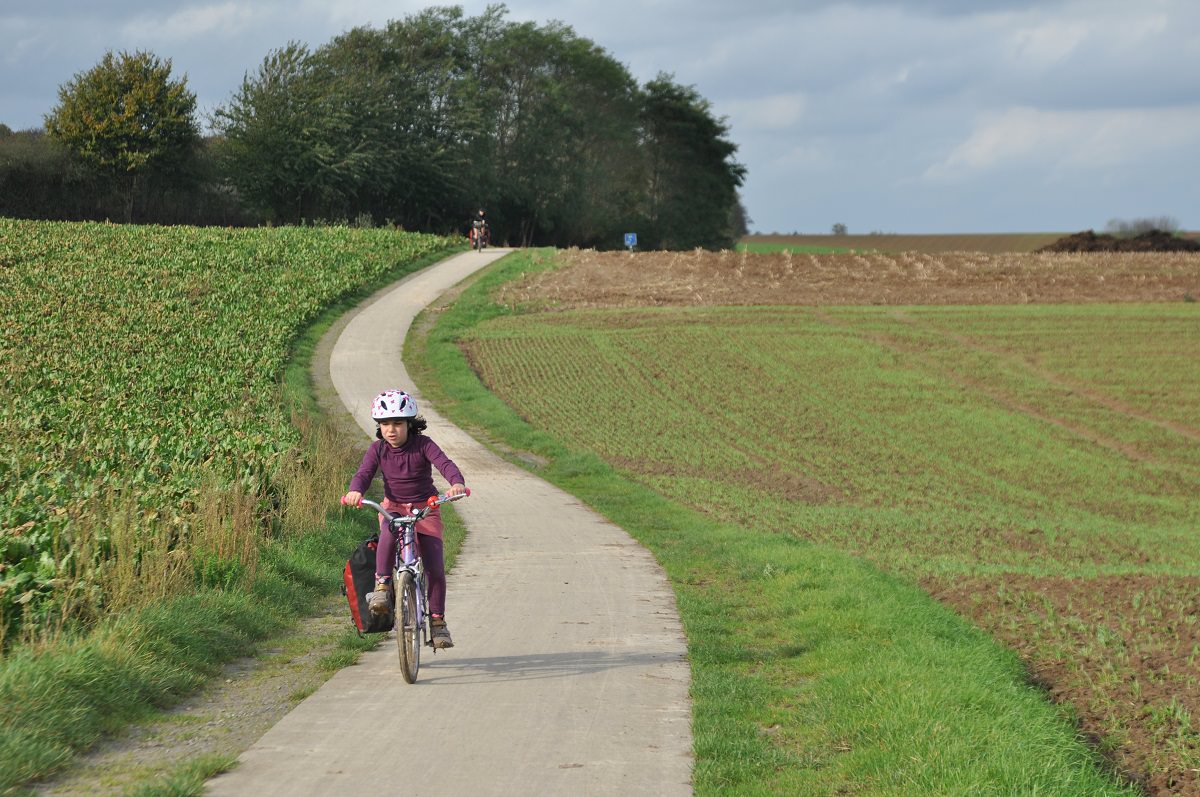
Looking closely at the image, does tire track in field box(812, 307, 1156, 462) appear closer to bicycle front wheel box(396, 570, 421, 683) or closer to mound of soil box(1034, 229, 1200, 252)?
mound of soil box(1034, 229, 1200, 252)

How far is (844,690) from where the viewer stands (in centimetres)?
871

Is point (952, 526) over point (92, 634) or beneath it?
beneath

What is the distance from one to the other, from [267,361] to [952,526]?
18250 mm

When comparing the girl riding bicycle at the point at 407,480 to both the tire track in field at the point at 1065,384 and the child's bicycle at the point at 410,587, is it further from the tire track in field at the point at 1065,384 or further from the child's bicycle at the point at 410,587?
the tire track in field at the point at 1065,384

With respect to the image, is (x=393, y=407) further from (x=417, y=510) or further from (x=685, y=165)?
(x=685, y=165)

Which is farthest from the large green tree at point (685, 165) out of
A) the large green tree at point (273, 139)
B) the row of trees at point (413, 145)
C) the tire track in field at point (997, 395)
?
the tire track in field at point (997, 395)

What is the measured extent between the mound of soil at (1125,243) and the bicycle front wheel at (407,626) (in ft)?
183

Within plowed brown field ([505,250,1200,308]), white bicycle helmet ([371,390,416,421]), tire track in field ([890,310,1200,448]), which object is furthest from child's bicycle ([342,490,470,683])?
plowed brown field ([505,250,1200,308])

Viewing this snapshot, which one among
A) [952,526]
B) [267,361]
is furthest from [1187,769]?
[267,361]

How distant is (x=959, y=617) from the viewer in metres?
11.9

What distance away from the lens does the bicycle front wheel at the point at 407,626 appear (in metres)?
8.78

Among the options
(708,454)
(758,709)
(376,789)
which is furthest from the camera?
(708,454)

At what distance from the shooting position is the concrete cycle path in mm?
6680

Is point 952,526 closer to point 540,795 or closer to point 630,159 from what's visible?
point 540,795
